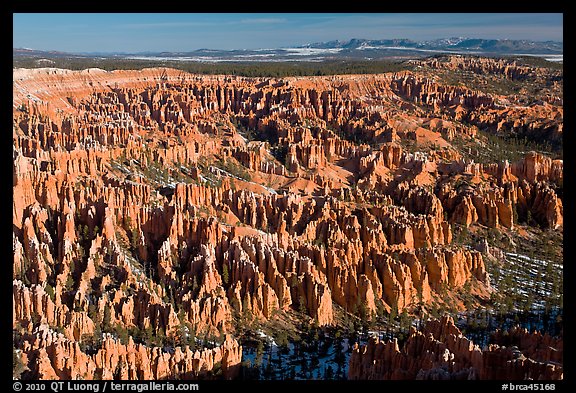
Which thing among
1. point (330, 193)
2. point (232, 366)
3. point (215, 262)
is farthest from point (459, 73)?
point (232, 366)

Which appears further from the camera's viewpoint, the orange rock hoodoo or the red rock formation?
the orange rock hoodoo

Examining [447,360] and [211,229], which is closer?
[447,360]

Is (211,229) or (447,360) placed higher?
(211,229)

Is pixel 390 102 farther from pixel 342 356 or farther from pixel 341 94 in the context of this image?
pixel 342 356

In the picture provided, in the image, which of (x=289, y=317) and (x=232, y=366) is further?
(x=289, y=317)

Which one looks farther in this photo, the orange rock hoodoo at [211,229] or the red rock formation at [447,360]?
the orange rock hoodoo at [211,229]

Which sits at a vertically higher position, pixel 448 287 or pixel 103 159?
pixel 103 159

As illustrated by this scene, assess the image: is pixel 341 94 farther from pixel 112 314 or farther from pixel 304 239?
pixel 112 314
